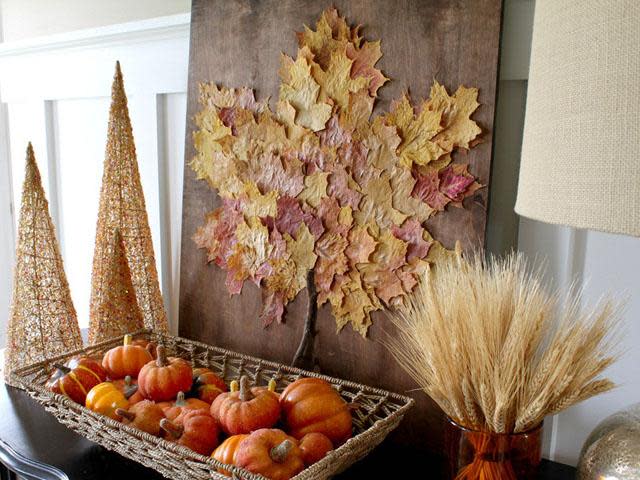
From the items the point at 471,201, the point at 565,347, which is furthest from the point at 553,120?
the point at 471,201

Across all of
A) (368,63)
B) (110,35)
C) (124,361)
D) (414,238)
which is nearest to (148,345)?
(124,361)

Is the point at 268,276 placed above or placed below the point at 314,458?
above

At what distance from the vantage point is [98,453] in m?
0.94

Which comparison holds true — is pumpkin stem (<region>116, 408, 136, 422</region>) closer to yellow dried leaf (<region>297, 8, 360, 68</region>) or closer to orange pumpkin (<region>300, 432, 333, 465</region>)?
orange pumpkin (<region>300, 432, 333, 465</region>)

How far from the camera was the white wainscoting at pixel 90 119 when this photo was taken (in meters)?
1.30

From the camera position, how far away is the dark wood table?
89 cm

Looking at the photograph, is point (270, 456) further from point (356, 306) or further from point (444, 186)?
point (444, 186)

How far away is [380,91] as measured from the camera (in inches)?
37.1

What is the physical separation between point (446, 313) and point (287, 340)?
0.47m

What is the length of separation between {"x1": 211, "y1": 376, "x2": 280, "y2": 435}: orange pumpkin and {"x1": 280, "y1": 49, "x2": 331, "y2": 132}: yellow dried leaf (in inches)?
17.6

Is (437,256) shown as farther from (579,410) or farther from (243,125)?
(243,125)

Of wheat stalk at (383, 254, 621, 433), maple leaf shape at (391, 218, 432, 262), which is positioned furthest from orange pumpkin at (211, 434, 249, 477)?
maple leaf shape at (391, 218, 432, 262)

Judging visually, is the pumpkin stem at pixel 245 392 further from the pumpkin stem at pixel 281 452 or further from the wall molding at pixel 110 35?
the wall molding at pixel 110 35

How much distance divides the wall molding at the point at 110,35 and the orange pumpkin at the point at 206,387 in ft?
2.30
